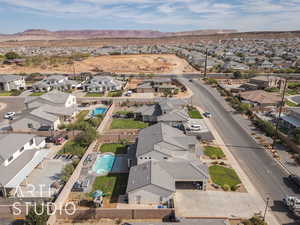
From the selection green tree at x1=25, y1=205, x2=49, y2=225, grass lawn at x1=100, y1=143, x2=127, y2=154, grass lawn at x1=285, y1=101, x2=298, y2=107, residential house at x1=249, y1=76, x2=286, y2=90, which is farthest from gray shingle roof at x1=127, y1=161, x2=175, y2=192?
residential house at x1=249, y1=76, x2=286, y2=90

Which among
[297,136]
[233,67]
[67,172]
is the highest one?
[233,67]

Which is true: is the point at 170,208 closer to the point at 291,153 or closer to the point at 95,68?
the point at 291,153

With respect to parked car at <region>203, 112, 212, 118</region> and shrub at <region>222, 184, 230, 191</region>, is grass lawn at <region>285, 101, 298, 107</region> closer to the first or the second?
parked car at <region>203, 112, 212, 118</region>

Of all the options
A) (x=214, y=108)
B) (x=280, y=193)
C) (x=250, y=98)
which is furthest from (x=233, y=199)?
(x=250, y=98)

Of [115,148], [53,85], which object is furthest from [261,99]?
[53,85]

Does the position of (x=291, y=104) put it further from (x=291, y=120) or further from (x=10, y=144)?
(x=10, y=144)

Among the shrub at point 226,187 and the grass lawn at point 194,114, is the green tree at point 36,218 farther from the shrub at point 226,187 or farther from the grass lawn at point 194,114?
the grass lawn at point 194,114

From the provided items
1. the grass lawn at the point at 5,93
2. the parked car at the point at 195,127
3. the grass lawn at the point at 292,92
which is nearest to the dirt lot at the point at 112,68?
the grass lawn at the point at 5,93
